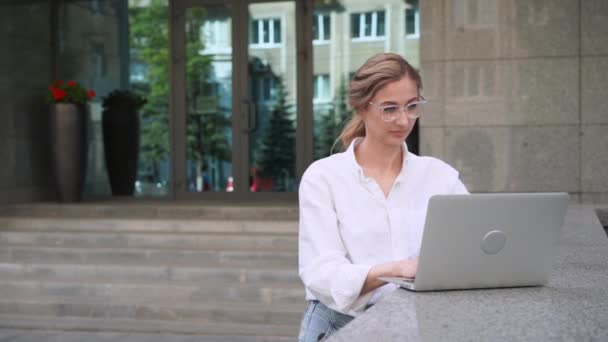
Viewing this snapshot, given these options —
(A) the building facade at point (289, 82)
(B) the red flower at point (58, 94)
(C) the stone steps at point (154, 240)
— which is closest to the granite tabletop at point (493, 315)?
(C) the stone steps at point (154, 240)

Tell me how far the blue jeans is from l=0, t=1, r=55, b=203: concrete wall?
725cm

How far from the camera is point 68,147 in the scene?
8.63 m

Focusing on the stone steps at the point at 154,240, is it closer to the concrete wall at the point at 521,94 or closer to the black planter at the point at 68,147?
the black planter at the point at 68,147

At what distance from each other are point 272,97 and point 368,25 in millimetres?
1537

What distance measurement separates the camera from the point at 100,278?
634 centimetres

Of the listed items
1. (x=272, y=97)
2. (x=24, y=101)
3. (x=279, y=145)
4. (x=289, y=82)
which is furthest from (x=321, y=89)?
(x=24, y=101)

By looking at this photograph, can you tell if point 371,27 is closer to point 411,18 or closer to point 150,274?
point 411,18

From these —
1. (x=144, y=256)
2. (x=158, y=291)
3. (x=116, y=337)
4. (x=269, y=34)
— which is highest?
(x=269, y=34)

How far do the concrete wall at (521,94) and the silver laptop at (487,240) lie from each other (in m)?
5.07

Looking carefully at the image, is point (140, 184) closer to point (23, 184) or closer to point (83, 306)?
point (23, 184)

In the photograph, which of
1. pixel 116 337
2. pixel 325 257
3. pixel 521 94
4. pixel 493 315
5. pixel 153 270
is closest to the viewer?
pixel 493 315

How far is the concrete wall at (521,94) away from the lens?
6816 millimetres

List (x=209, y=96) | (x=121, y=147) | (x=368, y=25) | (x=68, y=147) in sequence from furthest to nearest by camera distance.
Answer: (x=121, y=147)
(x=209, y=96)
(x=368, y=25)
(x=68, y=147)

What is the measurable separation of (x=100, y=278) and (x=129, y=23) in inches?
214
